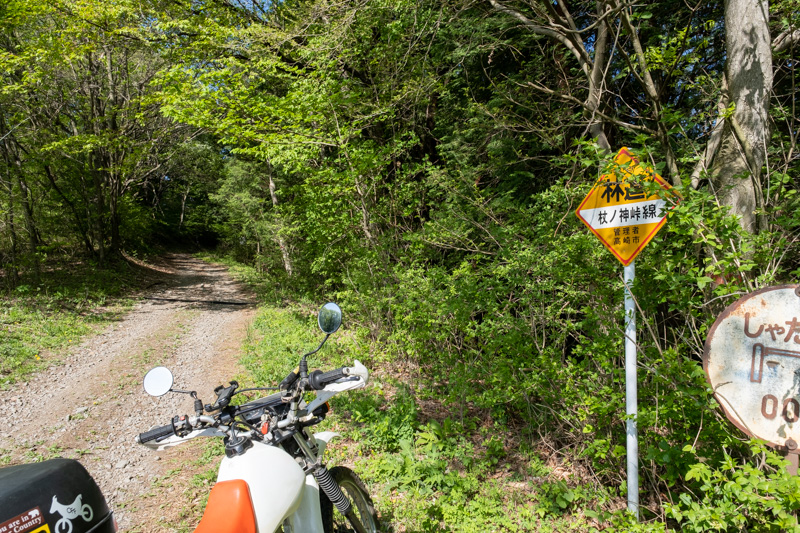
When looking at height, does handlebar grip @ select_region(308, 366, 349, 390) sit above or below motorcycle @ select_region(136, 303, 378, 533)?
above

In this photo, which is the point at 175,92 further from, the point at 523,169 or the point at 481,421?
the point at 481,421

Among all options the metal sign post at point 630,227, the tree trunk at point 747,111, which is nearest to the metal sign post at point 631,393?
the metal sign post at point 630,227

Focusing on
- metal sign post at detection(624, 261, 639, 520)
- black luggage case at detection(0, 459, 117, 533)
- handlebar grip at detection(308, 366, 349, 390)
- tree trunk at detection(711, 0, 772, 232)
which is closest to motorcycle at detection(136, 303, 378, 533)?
handlebar grip at detection(308, 366, 349, 390)

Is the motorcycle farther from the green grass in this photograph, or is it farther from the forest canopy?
the green grass

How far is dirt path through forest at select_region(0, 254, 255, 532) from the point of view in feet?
13.1

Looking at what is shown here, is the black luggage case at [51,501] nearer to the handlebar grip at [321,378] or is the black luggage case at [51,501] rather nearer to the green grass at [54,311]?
the handlebar grip at [321,378]

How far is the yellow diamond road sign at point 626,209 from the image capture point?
2.72 metres

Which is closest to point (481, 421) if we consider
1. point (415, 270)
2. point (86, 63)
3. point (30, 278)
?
point (415, 270)

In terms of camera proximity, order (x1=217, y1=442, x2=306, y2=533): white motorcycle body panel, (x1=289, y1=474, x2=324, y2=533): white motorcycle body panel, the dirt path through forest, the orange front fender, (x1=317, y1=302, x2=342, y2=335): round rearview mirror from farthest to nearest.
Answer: the dirt path through forest → (x1=317, y1=302, x2=342, y2=335): round rearview mirror → (x1=289, y1=474, x2=324, y2=533): white motorcycle body panel → (x1=217, y1=442, x2=306, y2=533): white motorcycle body panel → the orange front fender

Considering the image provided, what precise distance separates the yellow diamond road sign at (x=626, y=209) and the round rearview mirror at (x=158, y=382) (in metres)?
2.83

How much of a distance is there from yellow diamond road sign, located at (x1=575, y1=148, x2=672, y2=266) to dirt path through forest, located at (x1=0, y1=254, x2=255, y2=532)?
4066 mm

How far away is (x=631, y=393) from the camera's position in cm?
282

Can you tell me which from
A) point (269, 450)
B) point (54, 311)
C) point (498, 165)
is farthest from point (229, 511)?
point (54, 311)

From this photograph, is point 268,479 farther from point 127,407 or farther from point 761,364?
point 127,407
